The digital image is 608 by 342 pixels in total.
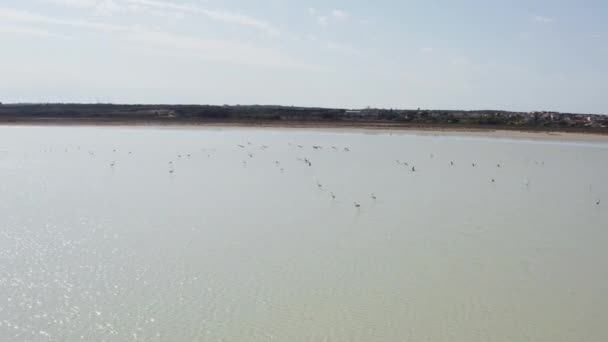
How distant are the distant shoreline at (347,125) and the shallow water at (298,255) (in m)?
20.2

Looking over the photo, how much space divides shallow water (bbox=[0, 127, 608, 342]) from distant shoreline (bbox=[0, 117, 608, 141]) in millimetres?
20244

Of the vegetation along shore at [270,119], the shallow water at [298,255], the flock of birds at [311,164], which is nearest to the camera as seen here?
the shallow water at [298,255]

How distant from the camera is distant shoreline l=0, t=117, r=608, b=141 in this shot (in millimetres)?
36162

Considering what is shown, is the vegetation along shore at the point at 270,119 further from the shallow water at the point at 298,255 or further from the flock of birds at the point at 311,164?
the shallow water at the point at 298,255

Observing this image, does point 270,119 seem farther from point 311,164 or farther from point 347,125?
point 311,164

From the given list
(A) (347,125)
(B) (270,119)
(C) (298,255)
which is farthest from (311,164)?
(B) (270,119)

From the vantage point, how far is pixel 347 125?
133ft

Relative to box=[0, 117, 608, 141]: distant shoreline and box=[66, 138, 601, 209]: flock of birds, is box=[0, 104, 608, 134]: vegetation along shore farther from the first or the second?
box=[66, 138, 601, 209]: flock of birds

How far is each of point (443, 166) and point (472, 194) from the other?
17.6 feet

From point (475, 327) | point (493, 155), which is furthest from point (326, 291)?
point (493, 155)

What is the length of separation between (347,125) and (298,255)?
3314 cm

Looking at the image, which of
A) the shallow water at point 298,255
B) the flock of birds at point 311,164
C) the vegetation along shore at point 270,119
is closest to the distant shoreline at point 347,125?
the vegetation along shore at point 270,119

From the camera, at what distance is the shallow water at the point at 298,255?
222 inches

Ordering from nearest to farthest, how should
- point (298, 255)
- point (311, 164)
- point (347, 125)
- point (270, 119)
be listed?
point (298, 255)
point (311, 164)
point (347, 125)
point (270, 119)
